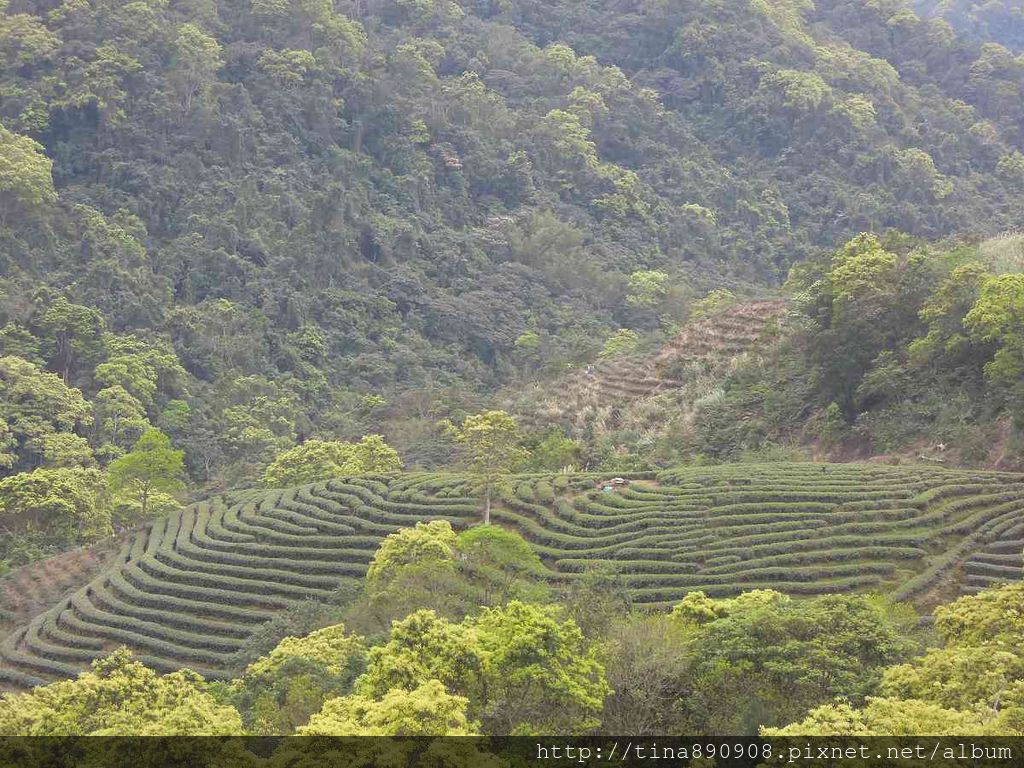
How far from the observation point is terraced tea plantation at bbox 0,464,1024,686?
27281 millimetres

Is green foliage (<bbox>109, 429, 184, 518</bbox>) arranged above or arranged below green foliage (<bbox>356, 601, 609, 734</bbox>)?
below

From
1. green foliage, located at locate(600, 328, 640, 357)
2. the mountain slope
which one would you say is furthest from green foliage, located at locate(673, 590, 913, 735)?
green foliage, located at locate(600, 328, 640, 357)

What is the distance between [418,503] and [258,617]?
6698mm

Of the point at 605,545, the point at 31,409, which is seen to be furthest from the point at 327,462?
the point at 605,545

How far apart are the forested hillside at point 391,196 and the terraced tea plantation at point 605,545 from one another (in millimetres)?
6794

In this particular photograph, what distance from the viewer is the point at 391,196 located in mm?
72750

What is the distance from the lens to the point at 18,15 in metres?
68.1

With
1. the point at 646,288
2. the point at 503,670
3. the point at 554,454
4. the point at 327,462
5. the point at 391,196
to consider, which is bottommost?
the point at 327,462

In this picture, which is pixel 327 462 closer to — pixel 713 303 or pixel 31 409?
pixel 31 409

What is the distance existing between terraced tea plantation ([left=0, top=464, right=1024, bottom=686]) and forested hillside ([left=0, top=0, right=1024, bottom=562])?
6.79 metres

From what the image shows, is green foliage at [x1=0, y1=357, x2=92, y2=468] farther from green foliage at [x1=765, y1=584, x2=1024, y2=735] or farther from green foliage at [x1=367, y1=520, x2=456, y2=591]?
green foliage at [x1=765, y1=584, x2=1024, y2=735]

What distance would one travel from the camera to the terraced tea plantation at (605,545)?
89.5 feet

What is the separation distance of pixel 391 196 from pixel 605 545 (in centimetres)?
4664

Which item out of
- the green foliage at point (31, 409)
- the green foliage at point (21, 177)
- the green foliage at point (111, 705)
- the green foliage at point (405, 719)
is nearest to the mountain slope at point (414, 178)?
the green foliage at point (21, 177)
